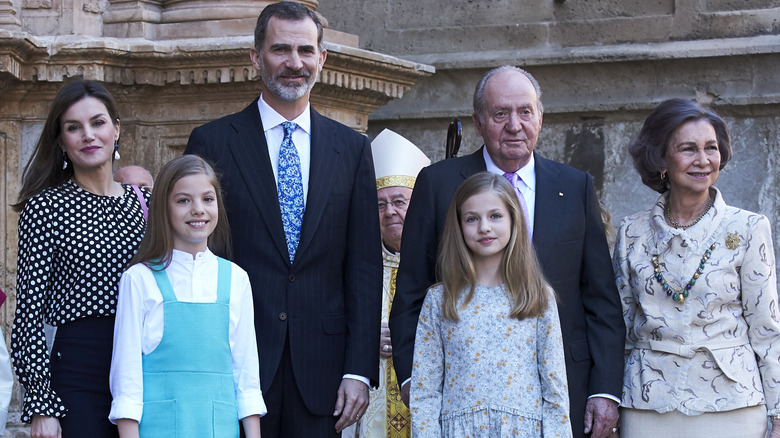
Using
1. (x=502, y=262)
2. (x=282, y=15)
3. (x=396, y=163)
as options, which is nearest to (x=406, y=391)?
(x=502, y=262)

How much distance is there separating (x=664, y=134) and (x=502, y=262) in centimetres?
78

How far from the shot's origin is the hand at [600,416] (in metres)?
3.98

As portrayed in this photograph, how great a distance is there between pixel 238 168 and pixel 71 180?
529 millimetres

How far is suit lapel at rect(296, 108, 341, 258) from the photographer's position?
3.96 m

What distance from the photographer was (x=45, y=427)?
11.7 feet

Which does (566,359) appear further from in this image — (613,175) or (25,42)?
(613,175)

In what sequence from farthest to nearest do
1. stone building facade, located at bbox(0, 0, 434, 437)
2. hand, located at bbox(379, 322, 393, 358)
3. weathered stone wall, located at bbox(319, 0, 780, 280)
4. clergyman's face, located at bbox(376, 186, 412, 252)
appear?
weathered stone wall, located at bbox(319, 0, 780, 280)
stone building facade, located at bbox(0, 0, 434, 437)
clergyman's face, located at bbox(376, 186, 412, 252)
hand, located at bbox(379, 322, 393, 358)

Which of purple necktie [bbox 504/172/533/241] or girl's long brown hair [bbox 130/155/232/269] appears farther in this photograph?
purple necktie [bbox 504/172/533/241]

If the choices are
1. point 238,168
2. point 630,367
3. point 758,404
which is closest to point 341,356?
point 238,168

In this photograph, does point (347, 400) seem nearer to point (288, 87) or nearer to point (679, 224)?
point (288, 87)

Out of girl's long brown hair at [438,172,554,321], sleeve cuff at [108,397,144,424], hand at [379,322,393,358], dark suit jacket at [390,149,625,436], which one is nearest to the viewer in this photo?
sleeve cuff at [108,397,144,424]

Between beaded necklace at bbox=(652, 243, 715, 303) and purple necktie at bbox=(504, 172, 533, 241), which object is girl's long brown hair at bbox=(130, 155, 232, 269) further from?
beaded necklace at bbox=(652, 243, 715, 303)

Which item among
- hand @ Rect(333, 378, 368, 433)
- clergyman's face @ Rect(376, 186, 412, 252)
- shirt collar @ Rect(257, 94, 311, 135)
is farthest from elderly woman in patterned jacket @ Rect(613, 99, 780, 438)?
clergyman's face @ Rect(376, 186, 412, 252)

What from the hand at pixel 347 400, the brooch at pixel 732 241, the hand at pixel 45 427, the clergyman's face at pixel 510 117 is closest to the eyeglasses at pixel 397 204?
the clergyman's face at pixel 510 117
